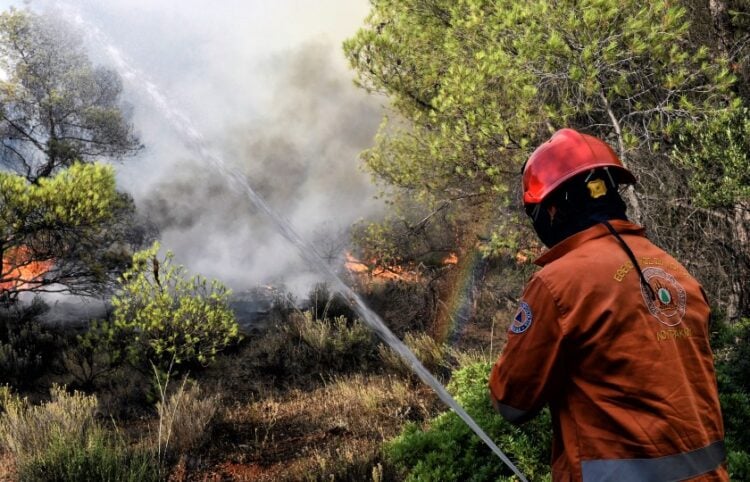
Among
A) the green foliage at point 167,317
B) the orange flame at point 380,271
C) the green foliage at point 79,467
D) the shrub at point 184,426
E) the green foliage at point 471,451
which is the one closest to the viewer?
the green foliage at point 471,451

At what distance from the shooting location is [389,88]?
770 cm

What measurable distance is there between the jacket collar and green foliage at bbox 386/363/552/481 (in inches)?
70.4

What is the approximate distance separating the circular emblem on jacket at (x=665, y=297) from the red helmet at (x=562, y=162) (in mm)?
341

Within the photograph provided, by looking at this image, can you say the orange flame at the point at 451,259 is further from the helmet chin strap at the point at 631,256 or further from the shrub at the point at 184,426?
the helmet chin strap at the point at 631,256

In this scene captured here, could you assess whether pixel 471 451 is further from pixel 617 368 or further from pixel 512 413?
pixel 617 368

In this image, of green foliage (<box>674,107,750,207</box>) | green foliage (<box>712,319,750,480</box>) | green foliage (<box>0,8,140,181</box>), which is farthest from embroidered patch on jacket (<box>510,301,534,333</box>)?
green foliage (<box>0,8,140,181</box>)

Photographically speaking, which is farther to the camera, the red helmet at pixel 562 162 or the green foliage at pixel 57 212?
the green foliage at pixel 57 212

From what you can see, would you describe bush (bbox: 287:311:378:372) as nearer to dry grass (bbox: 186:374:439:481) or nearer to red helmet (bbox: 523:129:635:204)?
dry grass (bbox: 186:374:439:481)

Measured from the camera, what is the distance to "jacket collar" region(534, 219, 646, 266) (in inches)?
52.7

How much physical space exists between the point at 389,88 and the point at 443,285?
15.2 ft

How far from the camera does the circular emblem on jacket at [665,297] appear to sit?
121 cm

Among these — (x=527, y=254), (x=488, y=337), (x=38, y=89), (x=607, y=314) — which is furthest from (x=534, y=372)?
(x=38, y=89)

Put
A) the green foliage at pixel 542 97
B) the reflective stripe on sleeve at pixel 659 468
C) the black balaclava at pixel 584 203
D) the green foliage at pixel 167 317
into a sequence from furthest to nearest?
1. the green foliage at pixel 167 317
2. the green foliage at pixel 542 97
3. the black balaclava at pixel 584 203
4. the reflective stripe on sleeve at pixel 659 468

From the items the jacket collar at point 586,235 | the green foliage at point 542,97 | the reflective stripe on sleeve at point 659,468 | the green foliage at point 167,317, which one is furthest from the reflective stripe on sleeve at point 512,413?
the green foliage at point 167,317
